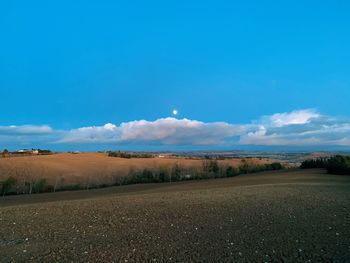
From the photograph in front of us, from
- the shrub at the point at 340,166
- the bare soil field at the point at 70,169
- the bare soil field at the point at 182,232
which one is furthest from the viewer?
the bare soil field at the point at 70,169

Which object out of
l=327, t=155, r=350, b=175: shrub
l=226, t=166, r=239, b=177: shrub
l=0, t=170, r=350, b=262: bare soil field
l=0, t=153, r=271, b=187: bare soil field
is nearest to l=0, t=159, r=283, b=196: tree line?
l=226, t=166, r=239, b=177: shrub

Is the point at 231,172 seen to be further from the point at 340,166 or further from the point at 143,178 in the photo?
the point at 340,166

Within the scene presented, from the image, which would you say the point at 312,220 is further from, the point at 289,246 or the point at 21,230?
the point at 21,230

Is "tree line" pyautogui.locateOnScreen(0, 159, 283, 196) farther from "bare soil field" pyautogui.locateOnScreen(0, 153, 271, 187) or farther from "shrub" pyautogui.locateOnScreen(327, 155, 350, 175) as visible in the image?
"shrub" pyautogui.locateOnScreen(327, 155, 350, 175)

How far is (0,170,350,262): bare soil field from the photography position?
9562 millimetres

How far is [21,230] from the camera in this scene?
512 inches

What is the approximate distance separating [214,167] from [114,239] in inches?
1962

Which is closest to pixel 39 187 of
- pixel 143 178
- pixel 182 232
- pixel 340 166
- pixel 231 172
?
pixel 143 178

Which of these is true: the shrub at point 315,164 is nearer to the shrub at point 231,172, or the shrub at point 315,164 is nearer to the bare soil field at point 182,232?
the shrub at point 231,172

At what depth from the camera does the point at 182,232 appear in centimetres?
1199

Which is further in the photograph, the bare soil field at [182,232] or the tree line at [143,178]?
the tree line at [143,178]

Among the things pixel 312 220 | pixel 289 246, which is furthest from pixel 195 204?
pixel 289 246

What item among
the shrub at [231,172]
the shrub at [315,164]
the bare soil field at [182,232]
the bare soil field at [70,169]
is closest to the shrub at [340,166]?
the shrub at [315,164]

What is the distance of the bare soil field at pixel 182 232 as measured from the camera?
31.4 feet
